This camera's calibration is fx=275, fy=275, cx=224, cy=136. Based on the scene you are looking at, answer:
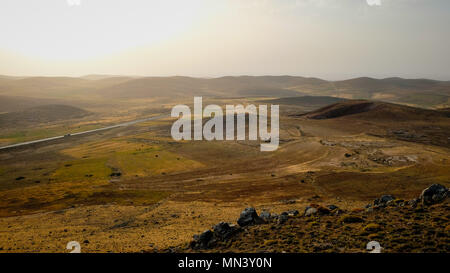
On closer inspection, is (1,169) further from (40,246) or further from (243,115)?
(243,115)

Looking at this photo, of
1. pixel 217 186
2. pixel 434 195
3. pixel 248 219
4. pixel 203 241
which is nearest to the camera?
pixel 203 241

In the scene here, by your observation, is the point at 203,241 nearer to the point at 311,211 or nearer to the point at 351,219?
the point at 311,211

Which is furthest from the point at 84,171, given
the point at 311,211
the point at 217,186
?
the point at 311,211

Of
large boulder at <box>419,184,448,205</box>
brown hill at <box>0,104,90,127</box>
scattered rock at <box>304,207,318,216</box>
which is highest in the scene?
brown hill at <box>0,104,90,127</box>

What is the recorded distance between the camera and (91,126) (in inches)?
5659

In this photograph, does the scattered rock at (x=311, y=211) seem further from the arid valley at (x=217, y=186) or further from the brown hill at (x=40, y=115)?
the brown hill at (x=40, y=115)

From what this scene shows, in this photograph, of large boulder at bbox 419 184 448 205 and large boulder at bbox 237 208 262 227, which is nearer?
large boulder at bbox 237 208 262 227

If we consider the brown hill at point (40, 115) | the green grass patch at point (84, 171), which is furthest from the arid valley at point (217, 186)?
the brown hill at point (40, 115)

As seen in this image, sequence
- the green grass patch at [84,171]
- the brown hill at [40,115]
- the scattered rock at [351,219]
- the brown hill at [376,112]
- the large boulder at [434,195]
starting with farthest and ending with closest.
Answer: the brown hill at [40,115]
the brown hill at [376,112]
the green grass patch at [84,171]
the large boulder at [434,195]
the scattered rock at [351,219]

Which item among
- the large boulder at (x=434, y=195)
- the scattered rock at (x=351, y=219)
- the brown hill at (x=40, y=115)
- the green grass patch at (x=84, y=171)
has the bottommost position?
the green grass patch at (x=84, y=171)

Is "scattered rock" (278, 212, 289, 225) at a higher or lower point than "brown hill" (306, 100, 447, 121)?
lower

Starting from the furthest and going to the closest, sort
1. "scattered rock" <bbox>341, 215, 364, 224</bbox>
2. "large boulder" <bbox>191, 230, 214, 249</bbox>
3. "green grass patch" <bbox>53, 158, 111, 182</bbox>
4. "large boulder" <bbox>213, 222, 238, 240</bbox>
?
"green grass patch" <bbox>53, 158, 111, 182</bbox>, "scattered rock" <bbox>341, 215, 364, 224</bbox>, "large boulder" <bbox>213, 222, 238, 240</bbox>, "large boulder" <bbox>191, 230, 214, 249</bbox>

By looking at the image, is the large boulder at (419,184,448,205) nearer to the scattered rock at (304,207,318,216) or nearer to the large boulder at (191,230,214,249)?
the scattered rock at (304,207,318,216)

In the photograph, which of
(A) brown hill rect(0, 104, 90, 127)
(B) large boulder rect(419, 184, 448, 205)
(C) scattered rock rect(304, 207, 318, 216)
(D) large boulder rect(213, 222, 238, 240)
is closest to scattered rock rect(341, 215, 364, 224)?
(C) scattered rock rect(304, 207, 318, 216)
